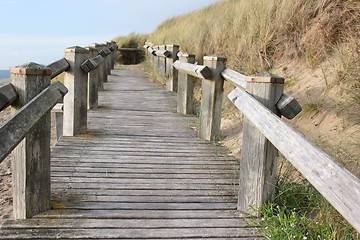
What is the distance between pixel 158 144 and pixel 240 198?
1.89m

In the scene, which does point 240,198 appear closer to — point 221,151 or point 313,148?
point 313,148

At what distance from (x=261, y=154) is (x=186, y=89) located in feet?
12.3

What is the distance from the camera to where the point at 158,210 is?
284 cm

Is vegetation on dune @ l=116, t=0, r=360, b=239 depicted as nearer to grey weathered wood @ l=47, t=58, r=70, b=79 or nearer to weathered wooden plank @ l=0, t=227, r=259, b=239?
weathered wooden plank @ l=0, t=227, r=259, b=239

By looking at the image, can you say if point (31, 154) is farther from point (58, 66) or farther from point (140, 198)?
point (58, 66)

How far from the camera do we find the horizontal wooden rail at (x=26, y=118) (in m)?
1.80

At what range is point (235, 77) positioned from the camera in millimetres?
3941

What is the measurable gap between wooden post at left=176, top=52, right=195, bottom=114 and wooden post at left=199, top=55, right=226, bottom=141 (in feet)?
4.84

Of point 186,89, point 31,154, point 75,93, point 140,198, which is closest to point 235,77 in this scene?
point 140,198

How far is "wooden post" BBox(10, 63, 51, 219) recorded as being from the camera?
2486mm

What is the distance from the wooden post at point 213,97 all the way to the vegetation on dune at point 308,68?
0.91 meters

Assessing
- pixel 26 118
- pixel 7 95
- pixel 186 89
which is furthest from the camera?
pixel 186 89

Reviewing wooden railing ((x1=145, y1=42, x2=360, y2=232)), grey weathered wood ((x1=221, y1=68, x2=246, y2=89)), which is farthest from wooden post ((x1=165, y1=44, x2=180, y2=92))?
grey weathered wood ((x1=221, y1=68, x2=246, y2=89))

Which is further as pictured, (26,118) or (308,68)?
(308,68)
